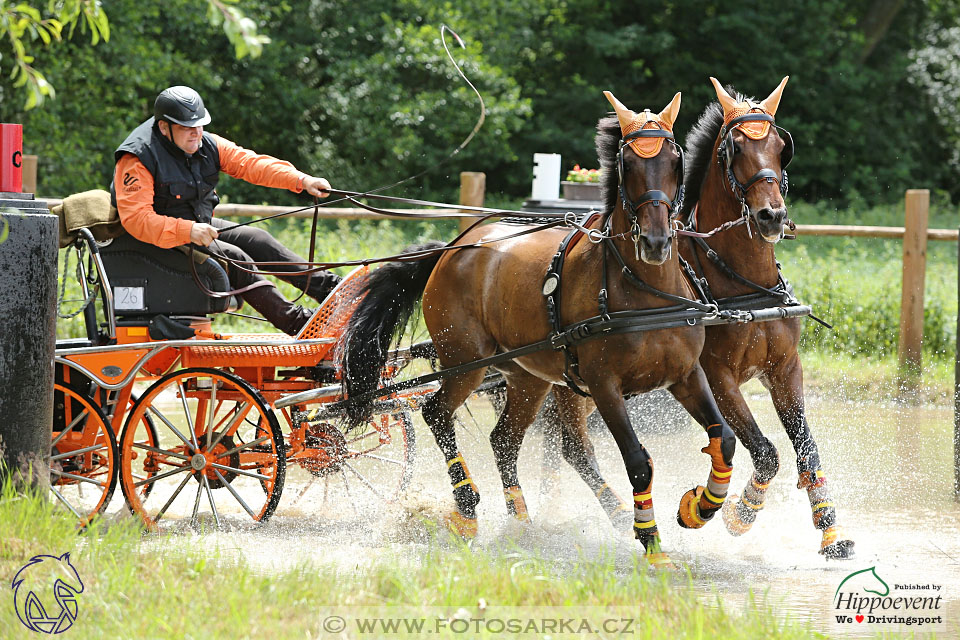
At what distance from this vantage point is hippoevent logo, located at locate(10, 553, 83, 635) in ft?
11.0

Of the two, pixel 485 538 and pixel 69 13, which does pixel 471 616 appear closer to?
pixel 485 538

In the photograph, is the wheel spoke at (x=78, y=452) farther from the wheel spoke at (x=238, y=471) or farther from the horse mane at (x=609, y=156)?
the horse mane at (x=609, y=156)

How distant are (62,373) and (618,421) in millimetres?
2690

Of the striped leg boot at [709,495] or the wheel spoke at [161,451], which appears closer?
the striped leg boot at [709,495]

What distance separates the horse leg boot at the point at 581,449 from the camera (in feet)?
18.4

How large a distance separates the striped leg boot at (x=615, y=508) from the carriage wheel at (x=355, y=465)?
102 cm

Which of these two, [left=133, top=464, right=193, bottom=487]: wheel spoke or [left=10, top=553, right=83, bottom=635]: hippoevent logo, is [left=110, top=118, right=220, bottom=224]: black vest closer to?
[left=133, top=464, right=193, bottom=487]: wheel spoke

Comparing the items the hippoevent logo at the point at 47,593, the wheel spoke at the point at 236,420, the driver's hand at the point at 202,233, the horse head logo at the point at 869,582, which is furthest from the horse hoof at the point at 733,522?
the hippoevent logo at the point at 47,593

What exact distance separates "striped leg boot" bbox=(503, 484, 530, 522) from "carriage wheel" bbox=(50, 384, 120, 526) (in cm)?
192

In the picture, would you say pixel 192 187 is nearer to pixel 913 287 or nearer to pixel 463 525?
pixel 463 525

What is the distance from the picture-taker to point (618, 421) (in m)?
4.59

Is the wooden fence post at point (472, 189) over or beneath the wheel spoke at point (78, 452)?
over

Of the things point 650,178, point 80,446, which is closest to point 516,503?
point 650,178

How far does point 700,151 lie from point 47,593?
3350 mm
